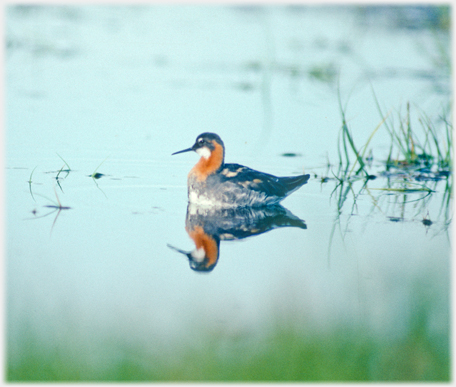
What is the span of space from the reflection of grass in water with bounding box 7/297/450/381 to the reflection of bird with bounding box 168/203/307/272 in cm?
124

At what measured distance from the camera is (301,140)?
1059 cm

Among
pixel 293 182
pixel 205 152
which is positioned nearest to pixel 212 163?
pixel 205 152

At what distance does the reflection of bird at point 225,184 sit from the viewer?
7691mm

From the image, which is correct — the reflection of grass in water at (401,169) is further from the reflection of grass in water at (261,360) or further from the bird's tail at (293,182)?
the reflection of grass in water at (261,360)

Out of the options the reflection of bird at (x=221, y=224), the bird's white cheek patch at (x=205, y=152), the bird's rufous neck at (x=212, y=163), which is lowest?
the reflection of bird at (x=221, y=224)

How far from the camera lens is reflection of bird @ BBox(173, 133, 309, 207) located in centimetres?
769

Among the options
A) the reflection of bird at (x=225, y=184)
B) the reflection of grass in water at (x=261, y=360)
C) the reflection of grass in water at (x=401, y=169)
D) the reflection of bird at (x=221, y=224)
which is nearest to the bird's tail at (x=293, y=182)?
the reflection of bird at (x=225, y=184)

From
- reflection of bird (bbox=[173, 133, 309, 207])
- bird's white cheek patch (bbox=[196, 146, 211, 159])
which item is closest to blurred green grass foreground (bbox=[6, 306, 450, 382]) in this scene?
reflection of bird (bbox=[173, 133, 309, 207])

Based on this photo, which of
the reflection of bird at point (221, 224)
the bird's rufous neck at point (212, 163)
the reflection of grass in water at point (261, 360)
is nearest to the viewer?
the reflection of grass in water at point (261, 360)

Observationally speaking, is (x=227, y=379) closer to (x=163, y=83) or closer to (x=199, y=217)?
(x=199, y=217)

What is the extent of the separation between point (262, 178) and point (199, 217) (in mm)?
983

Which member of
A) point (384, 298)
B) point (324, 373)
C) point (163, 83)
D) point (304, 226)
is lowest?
point (324, 373)

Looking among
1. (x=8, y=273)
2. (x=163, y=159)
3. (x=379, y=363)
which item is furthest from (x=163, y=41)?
(x=379, y=363)

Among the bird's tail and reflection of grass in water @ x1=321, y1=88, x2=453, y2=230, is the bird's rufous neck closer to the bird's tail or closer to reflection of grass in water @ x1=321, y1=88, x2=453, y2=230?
the bird's tail
